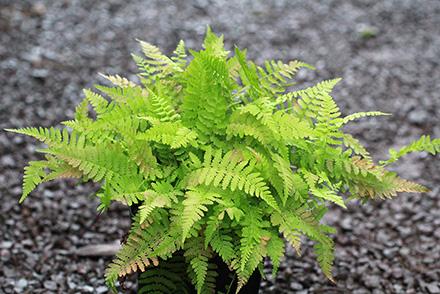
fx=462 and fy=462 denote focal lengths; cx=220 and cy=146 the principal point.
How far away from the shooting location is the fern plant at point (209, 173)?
5.91 ft

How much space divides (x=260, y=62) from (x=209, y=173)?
12.0ft

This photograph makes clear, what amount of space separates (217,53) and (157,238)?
93 centimetres

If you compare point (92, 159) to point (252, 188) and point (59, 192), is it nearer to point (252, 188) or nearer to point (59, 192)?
point (252, 188)

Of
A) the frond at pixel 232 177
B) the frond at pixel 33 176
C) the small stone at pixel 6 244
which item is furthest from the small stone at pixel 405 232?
the small stone at pixel 6 244

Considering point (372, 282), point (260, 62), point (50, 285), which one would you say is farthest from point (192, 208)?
point (260, 62)

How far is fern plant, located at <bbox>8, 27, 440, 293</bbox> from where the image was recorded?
1802 millimetres

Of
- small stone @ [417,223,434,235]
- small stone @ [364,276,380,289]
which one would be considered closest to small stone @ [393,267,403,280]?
small stone @ [364,276,380,289]

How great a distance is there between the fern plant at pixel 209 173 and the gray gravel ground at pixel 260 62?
3.52 feet

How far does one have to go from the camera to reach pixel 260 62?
5266mm

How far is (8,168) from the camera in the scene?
3.61m

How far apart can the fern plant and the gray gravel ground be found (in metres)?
1.07

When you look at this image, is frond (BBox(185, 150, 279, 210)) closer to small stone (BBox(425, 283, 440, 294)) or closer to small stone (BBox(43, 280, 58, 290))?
small stone (BBox(43, 280, 58, 290))

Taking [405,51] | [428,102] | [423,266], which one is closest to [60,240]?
[423,266]

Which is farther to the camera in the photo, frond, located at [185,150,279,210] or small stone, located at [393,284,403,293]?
small stone, located at [393,284,403,293]
